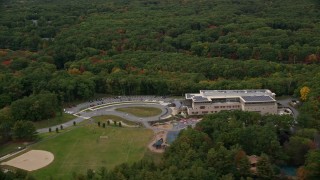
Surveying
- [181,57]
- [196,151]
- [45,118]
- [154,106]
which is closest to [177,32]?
[181,57]

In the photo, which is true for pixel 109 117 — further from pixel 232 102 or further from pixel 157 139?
pixel 232 102

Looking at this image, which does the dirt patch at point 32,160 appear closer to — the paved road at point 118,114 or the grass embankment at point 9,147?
the grass embankment at point 9,147

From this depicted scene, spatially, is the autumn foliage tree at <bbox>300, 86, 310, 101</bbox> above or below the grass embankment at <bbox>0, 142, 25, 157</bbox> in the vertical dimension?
above

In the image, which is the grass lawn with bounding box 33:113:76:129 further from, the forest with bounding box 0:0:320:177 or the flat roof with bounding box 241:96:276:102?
the flat roof with bounding box 241:96:276:102

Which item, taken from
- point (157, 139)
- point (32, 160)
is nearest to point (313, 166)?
point (157, 139)

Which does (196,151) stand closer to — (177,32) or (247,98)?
(247,98)

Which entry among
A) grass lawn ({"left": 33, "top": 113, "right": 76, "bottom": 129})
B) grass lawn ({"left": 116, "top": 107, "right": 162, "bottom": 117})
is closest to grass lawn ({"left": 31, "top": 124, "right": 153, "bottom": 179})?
grass lawn ({"left": 33, "top": 113, "right": 76, "bottom": 129})
